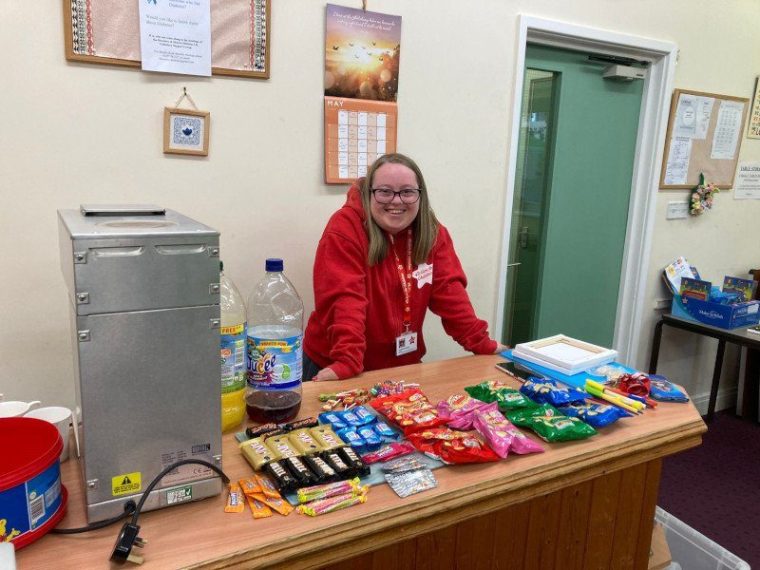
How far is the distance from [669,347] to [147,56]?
3248 millimetres

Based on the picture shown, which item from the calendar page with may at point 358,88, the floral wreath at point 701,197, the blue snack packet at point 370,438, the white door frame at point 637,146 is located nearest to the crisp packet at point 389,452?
the blue snack packet at point 370,438

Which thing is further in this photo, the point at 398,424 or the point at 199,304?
the point at 398,424

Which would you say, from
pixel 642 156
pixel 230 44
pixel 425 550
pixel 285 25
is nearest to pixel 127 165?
pixel 230 44

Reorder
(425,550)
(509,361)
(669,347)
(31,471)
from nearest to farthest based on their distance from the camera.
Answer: (31,471) → (425,550) → (509,361) → (669,347)

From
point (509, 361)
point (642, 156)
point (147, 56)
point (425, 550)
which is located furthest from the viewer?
point (642, 156)

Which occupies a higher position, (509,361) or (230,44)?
(230,44)

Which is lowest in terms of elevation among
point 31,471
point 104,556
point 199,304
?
point 104,556

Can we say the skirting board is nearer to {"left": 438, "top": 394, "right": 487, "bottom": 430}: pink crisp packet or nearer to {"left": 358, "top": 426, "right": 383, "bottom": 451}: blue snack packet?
{"left": 438, "top": 394, "right": 487, "bottom": 430}: pink crisp packet

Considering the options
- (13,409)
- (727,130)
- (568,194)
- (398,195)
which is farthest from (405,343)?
(727,130)

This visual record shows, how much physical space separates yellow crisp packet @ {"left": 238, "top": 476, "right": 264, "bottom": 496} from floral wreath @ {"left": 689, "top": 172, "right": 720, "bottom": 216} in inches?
125

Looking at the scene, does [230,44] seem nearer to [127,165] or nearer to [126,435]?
[127,165]

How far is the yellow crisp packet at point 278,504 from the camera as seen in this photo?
3.04ft

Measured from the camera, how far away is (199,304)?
881 mm

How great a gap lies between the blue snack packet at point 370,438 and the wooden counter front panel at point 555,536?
0.18 m
